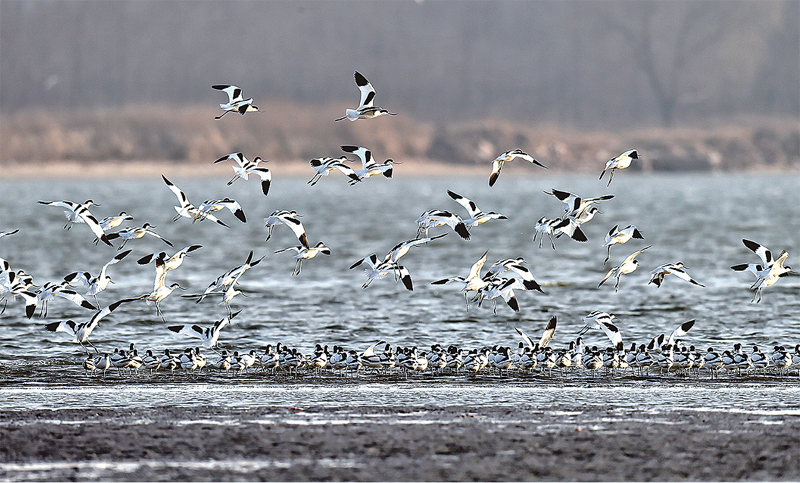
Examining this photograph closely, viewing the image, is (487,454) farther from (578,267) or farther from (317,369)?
(578,267)

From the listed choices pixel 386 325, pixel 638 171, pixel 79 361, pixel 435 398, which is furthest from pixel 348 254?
pixel 638 171

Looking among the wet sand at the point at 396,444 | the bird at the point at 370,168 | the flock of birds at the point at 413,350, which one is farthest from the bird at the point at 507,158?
the wet sand at the point at 396,444

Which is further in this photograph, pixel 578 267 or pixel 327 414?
pixel 578 267

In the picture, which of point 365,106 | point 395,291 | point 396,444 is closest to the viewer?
point 396,444

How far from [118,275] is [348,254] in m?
12.6

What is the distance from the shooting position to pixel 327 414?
1534 centimetres

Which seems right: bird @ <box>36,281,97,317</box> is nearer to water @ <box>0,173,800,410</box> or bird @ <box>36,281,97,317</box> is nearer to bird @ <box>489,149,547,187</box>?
water @ <box>0,173,800,410</box>

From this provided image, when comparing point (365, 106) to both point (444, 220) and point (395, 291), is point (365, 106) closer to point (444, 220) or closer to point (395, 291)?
point (444, 220)

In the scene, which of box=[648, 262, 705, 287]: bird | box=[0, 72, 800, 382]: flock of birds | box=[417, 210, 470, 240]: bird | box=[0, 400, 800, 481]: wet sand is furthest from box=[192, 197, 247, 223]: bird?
box=[648, 262, 705, 287]: bird

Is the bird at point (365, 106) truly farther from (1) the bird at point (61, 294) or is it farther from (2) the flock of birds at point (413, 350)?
(1) the bird at point (61, 294)

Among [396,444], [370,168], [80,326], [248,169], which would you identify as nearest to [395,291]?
[80,326]

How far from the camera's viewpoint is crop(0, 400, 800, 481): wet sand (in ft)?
39.6

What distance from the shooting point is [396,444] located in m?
13.2

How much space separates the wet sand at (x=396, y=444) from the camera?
12.1 meters
